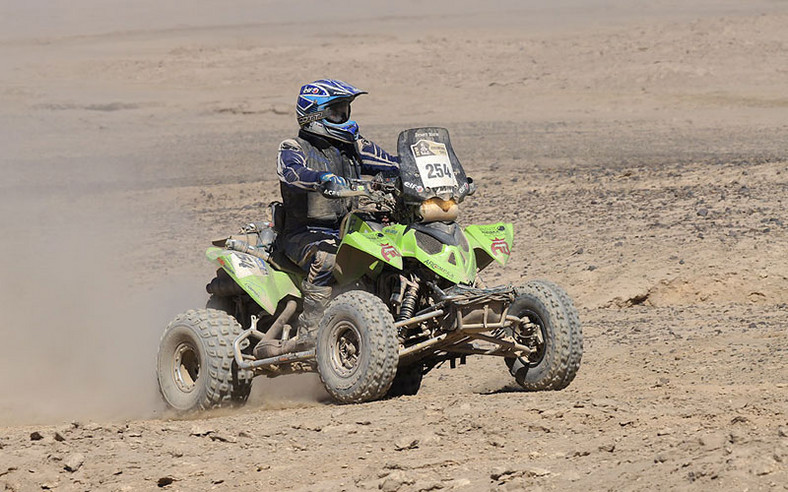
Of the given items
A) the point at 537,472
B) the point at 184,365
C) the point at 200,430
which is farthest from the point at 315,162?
the point at 537,472

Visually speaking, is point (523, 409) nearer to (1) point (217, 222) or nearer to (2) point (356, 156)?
(2) point (356, 156)

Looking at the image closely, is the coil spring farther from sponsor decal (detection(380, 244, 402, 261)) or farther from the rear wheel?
the rear wheel

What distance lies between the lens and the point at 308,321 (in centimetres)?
972

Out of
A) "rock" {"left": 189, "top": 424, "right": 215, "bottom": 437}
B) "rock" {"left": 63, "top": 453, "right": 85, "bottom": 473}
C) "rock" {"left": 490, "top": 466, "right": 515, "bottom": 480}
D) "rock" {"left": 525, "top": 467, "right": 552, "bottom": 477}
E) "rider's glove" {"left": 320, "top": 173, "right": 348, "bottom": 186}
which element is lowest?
"rock" {"left": 189, "top": 424, "right": 215, "bottom": 437}

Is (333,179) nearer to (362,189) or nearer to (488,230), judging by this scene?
(362,189)

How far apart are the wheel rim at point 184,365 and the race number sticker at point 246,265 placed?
0.76m

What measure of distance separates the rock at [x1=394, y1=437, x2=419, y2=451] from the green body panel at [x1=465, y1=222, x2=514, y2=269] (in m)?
2.15

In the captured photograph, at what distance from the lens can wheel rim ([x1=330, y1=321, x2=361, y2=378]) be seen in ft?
29.6

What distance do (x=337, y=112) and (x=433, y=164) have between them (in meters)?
1.00

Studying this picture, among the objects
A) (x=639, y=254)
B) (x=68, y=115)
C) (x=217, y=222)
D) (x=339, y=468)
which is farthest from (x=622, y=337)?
(x=68, y=115)

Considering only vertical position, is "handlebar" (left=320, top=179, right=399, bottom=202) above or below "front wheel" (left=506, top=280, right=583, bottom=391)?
above

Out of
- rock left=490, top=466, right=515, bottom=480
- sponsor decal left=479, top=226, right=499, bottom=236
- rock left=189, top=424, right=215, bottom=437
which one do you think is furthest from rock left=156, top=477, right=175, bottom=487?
sponsor decal left=479, top=226, right=499, bottom=236

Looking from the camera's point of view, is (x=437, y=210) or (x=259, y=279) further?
(x=259, y=279)

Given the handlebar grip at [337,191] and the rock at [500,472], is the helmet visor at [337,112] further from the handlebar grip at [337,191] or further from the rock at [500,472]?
the rock at [500,472]
